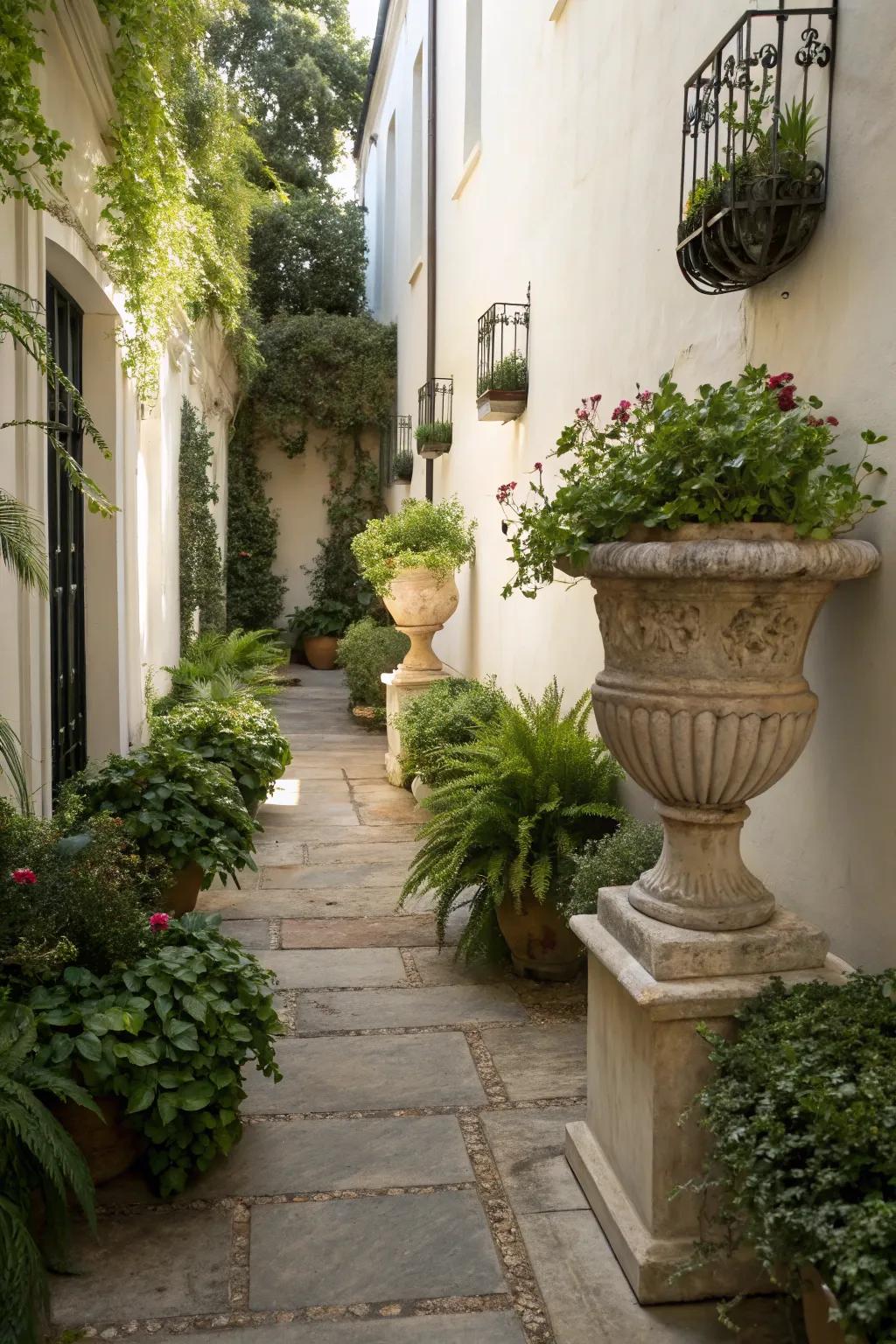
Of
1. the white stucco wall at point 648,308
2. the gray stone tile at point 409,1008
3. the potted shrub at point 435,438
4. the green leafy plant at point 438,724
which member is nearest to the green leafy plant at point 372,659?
the white stucco wall at point 648,308

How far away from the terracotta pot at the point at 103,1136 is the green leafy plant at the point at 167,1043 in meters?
0.04

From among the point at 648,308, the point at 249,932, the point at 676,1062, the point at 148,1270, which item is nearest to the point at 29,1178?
the point at 148,1270

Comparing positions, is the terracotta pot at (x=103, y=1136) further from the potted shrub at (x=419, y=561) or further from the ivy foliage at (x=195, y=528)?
the ivy foliage at (x=195, y=528)

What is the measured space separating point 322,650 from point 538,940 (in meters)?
10.5

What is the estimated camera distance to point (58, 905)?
2.97m

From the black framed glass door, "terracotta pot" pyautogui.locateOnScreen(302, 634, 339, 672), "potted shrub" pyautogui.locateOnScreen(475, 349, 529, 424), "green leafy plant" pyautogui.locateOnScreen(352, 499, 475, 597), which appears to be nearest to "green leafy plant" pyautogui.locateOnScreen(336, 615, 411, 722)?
"green leafy plant" pyautogui.locateOnScreen(352, 499, 475, 597)

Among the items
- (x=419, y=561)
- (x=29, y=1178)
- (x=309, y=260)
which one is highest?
(x=309, y=260)

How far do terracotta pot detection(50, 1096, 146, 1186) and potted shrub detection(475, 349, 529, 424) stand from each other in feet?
15.1

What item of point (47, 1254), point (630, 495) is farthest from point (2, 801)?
point (630, 495)

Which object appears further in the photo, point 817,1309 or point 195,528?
point 195,528

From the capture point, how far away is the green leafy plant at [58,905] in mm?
2852

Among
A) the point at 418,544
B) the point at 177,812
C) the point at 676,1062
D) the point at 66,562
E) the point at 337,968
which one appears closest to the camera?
the point at 676,1062

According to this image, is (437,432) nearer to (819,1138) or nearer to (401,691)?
(401,691)

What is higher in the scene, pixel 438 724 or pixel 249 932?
pixel 438 724
